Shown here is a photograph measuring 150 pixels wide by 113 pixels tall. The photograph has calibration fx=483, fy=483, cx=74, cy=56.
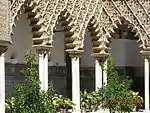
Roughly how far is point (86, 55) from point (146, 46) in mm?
2987

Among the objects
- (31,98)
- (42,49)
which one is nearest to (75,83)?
(42,49)

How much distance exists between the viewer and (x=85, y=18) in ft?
50.8

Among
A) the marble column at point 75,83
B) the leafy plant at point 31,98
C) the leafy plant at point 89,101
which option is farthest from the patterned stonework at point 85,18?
the leafy plant at point 31,98

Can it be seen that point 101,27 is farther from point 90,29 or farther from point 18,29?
point 18,29

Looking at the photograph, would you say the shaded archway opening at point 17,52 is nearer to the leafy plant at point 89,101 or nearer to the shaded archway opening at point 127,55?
the leafy plant at point 89,101

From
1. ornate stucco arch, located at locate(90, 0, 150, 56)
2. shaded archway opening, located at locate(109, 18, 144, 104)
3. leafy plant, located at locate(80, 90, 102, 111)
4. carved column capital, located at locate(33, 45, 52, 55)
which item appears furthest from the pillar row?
shaded archway opening, located at locate(109, 18, 144, 104)

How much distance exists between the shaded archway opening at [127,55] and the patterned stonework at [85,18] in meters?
2.35

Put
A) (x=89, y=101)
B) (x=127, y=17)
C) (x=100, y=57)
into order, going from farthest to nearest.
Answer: (x=127, y=17) < (x=100, y=57) < (x=89, y=101)

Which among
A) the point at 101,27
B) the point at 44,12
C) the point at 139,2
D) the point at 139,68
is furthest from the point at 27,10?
the point at 139,68

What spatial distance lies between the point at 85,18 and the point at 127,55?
5.03 m

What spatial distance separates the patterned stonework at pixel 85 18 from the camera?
1376cm

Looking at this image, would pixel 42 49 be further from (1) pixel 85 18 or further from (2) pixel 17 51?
(1) pixel 85 18

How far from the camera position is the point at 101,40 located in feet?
53.3

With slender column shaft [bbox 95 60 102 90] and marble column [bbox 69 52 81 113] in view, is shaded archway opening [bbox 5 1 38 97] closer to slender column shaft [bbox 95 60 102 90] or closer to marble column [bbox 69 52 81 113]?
marble column [bbox 69 52 81 113]
